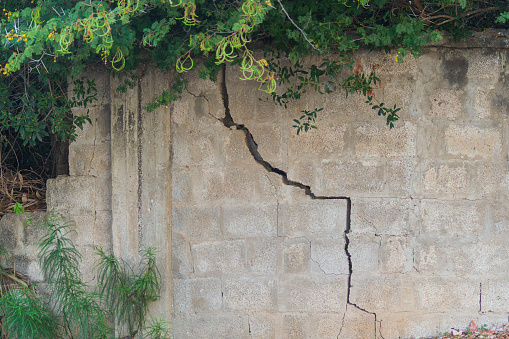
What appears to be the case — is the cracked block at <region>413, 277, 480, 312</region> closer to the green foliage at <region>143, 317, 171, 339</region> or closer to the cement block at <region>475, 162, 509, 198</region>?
the cement block at <region>475, 162, 509, 198</region>

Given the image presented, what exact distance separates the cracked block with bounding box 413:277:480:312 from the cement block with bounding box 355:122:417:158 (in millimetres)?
957

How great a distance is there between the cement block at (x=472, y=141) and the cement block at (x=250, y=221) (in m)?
1.39

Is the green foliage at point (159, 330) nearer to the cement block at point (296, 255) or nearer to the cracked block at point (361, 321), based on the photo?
the cement block at point (296, 255)

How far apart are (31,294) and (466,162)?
3355 millimetres

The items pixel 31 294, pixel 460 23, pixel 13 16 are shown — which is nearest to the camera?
pixel 13 16

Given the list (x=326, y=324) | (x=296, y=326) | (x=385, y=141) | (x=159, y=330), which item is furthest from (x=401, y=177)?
(x=159, y=330)

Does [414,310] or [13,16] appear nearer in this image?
[13,16]

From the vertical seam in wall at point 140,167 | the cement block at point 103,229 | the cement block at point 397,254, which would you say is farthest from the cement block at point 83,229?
the cement block at point 397,254

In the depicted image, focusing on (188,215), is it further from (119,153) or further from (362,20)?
(362,20)

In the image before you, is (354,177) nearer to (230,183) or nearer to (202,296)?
(230,183)

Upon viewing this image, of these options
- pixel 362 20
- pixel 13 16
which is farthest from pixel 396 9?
pixel 13 16

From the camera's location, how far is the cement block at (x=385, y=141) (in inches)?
141

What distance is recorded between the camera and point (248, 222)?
12.1ft

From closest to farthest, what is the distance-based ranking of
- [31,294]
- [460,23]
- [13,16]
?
[13,16]
[460,23]
[31,294]
